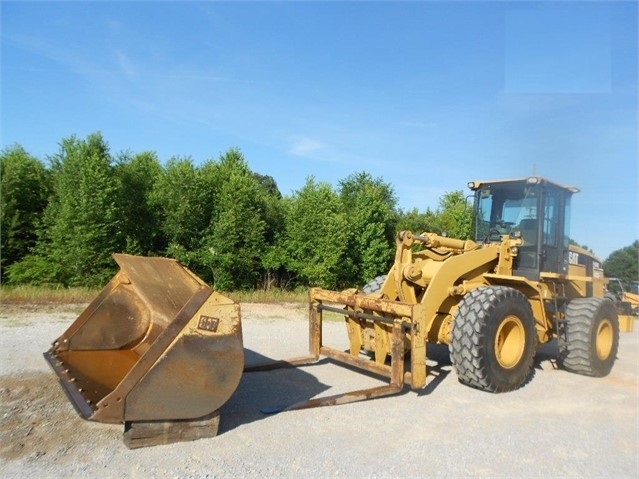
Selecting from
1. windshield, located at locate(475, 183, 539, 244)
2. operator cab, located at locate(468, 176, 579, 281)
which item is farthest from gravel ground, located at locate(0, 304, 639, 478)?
windshield, located at locate(475, 183, 539, 244)

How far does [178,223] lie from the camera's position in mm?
16203

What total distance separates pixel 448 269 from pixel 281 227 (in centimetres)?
1309

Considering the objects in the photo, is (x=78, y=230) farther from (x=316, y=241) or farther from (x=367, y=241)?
(x=367, y=241)

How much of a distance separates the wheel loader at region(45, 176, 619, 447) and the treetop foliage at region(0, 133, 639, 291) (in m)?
7.18

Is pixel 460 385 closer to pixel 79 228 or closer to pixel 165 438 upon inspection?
pixel 165 438

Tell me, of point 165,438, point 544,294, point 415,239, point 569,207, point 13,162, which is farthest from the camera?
point 13,162

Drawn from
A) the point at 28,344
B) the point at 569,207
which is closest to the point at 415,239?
the point at 569,207

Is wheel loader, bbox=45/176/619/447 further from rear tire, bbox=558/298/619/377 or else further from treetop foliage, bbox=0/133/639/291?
treetop foliage, bbox=0/133/639/291

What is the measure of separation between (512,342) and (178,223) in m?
12.3

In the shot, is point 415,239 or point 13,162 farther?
point 13,162

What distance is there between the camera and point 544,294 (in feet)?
22.5

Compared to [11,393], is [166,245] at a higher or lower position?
higher

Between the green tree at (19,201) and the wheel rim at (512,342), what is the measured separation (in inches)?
550

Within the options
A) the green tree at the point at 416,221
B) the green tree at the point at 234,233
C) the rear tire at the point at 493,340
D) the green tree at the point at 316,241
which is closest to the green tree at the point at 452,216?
the green tree at the point at 416,221
